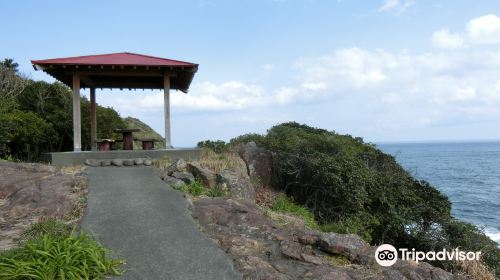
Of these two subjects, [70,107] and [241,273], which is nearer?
[241,273]

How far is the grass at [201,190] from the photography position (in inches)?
290

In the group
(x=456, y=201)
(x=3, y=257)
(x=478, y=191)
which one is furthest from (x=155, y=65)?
(x=478, y=191)

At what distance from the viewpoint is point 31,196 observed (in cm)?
627

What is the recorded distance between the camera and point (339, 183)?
10.4 meters

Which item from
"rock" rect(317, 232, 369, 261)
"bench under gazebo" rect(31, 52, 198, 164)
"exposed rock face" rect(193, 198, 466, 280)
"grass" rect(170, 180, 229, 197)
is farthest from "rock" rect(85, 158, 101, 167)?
"rock" rect(317, 232, 369, 261)

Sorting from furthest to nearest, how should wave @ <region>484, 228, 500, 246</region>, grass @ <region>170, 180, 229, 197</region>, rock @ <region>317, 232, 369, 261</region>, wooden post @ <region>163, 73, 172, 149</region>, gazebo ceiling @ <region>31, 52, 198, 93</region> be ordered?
wave @ <region>484, 228, 500, 246</region> < wooden post @ <region>163, 73, 172, 149</region> < gazebo ceiling @ <region>31, 52, 198, 93</region> < grass @ <region>170, 180, 229, 197</region> < rock @ <region>317, 232, 369, 261</region>

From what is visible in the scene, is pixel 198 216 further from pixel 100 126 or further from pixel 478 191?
pixel 478 191

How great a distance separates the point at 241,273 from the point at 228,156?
6595 millimetres

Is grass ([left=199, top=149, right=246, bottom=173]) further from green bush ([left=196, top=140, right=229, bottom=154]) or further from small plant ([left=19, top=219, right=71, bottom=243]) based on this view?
small plant ([left=19, top=219, right=71, bottom=243])

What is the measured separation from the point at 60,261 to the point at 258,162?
25.7 ft

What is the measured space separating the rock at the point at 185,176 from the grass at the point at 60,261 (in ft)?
12.5

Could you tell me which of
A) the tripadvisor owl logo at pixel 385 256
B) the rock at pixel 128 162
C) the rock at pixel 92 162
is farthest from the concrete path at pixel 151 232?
the rock at pixel 92 162

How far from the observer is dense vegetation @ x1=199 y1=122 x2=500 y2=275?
10336 mm

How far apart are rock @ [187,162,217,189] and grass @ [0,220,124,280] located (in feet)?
12.8
